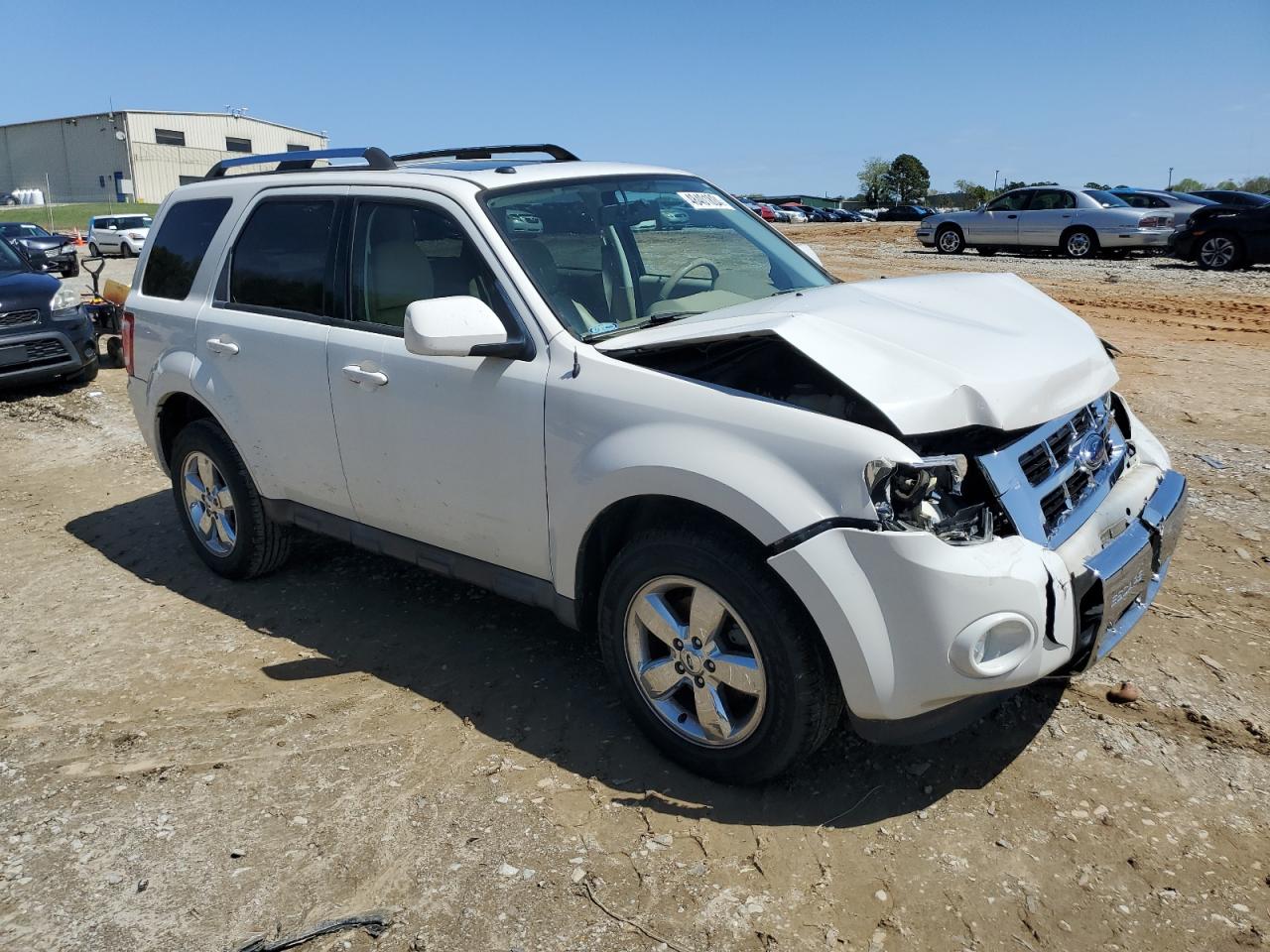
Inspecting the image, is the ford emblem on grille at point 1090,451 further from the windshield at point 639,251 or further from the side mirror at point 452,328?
the side mirror at point 452,328

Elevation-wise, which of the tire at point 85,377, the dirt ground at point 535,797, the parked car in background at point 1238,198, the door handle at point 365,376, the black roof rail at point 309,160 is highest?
the black roof rail at point 309,160

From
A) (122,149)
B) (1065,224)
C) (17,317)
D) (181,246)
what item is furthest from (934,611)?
(122,149)

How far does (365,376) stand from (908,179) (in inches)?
3862

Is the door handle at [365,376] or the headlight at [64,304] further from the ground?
the door handle at [365,376]

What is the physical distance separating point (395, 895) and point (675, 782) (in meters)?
0.96

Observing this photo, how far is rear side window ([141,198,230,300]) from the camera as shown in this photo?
16.9 feet

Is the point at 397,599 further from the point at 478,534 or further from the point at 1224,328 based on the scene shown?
the point at 1224,328

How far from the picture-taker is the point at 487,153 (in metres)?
5.00

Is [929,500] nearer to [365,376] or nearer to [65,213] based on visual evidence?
[365,376]

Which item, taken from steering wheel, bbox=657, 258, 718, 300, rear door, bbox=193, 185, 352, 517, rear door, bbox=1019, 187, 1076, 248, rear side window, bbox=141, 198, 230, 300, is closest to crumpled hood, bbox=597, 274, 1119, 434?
steering wheel, bbox=657, 258, 718, 300

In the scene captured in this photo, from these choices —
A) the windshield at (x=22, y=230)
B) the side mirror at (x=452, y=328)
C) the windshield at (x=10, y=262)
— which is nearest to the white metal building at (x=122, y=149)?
the windshield at (x=22, y=230)

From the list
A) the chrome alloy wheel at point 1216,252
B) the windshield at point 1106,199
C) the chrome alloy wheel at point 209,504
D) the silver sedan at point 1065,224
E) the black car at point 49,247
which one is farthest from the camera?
the black car at point 49,247

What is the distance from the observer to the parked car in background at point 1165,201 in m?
21.7

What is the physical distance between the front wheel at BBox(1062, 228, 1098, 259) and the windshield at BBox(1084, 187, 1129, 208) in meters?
0.67
